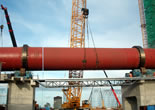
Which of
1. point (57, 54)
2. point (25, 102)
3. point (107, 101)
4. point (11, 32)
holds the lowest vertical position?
point (107, 101)

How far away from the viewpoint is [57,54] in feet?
83.4

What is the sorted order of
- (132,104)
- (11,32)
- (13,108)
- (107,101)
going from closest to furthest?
(13,108) → (132,104) → (11,32) → (107,101)

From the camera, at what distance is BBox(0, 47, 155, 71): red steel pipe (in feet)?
81.6

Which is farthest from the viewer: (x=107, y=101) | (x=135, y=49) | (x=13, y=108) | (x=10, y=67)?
(x=107, y=101)

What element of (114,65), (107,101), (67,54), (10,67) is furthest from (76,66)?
(107,101)

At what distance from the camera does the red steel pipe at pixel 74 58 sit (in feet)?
81.6

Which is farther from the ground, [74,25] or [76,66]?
[74,25]

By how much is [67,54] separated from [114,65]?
6712 mm

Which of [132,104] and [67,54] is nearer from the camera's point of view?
[67,54]

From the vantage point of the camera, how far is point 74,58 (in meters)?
25.5

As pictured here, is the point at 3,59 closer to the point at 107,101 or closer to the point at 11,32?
the point at 11,32

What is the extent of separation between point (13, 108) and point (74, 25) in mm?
24781

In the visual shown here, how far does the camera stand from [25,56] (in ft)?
81.0

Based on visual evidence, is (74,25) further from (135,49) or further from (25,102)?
(25,102)
